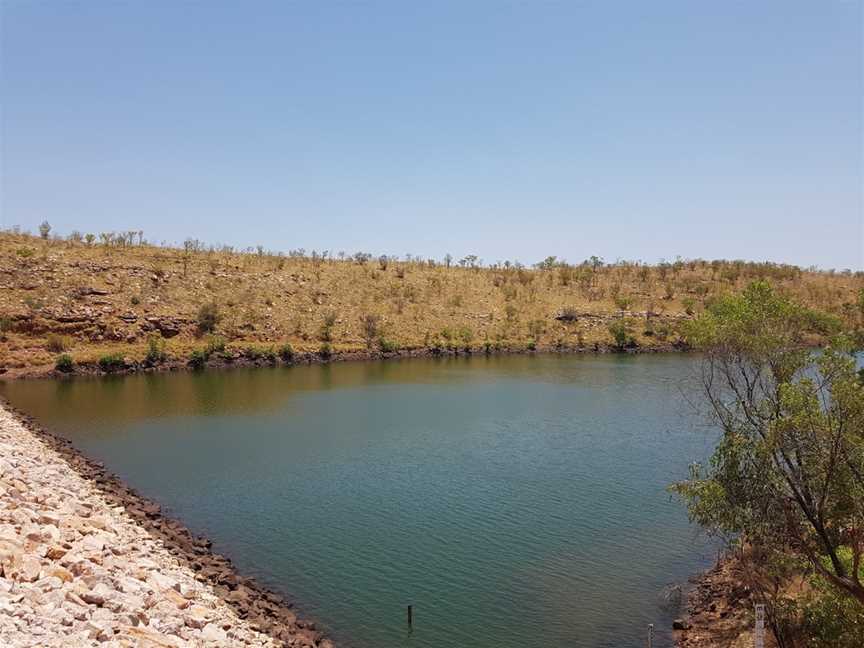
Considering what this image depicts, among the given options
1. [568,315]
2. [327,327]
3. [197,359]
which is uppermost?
[568,315]

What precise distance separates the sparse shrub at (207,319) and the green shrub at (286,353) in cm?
694

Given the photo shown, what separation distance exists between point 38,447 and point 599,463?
22562 mm

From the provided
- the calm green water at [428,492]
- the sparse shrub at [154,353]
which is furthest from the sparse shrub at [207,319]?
the calm green water at [428,492]

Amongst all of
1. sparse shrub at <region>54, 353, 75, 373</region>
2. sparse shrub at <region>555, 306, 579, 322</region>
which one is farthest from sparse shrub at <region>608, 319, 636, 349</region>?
sparse shrub at <region>54, 353, 75, 373</region>

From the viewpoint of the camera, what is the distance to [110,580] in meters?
12.0

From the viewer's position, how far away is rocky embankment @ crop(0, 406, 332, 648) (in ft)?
32.0

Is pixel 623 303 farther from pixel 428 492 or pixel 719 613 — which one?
pixel 719 613

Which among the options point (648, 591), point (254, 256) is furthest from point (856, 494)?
point (254, 256)

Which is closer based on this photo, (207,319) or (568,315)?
(207,319)

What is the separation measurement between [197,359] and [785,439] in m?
49.8

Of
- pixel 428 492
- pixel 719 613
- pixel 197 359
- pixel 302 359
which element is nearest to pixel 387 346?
pixel 302 359

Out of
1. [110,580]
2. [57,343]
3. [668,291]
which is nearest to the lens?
[110,580]

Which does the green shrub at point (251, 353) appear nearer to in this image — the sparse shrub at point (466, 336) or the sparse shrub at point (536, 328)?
the sparse shrub at point (466, 336)

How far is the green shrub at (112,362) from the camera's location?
164ft
